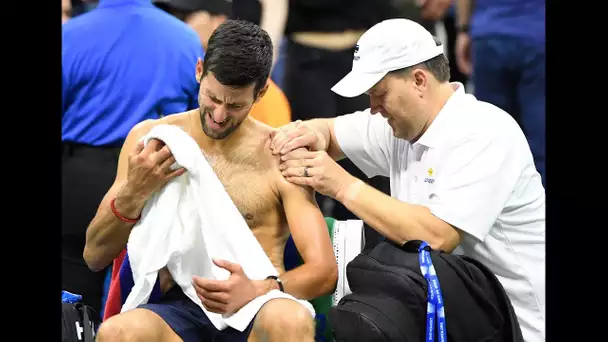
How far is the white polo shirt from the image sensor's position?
2.79 metres

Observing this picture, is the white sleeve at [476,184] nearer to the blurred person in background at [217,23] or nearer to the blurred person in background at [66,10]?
the blurred person in background at [217,23]

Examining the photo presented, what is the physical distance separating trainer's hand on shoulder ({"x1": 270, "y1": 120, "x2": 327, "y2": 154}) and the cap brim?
0.53ft

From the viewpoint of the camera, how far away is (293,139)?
9.54ft

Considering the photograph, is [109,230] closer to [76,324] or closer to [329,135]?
[76,324]

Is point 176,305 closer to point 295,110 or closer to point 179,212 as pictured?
point 179,212

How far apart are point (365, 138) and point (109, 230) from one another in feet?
2.85

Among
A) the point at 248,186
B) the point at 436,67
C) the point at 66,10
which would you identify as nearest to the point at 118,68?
the point at 66,10

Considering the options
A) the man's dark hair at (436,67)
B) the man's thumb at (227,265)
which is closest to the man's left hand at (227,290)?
the man's thumb at (227,265)

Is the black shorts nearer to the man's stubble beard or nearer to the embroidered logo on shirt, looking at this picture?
the man's stubble beard

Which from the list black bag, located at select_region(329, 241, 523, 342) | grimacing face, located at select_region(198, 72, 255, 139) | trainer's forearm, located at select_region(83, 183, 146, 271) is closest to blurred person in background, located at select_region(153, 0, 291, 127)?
grimacing face, located at select_region(198, 72, 255, 139)

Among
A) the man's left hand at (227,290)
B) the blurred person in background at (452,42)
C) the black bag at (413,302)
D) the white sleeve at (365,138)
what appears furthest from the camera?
the blurred person in background at (452,42)

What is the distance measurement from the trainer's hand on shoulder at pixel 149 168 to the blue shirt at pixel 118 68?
0.73m

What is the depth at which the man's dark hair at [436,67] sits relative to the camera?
2.90m

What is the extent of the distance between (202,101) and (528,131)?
1.25 m
